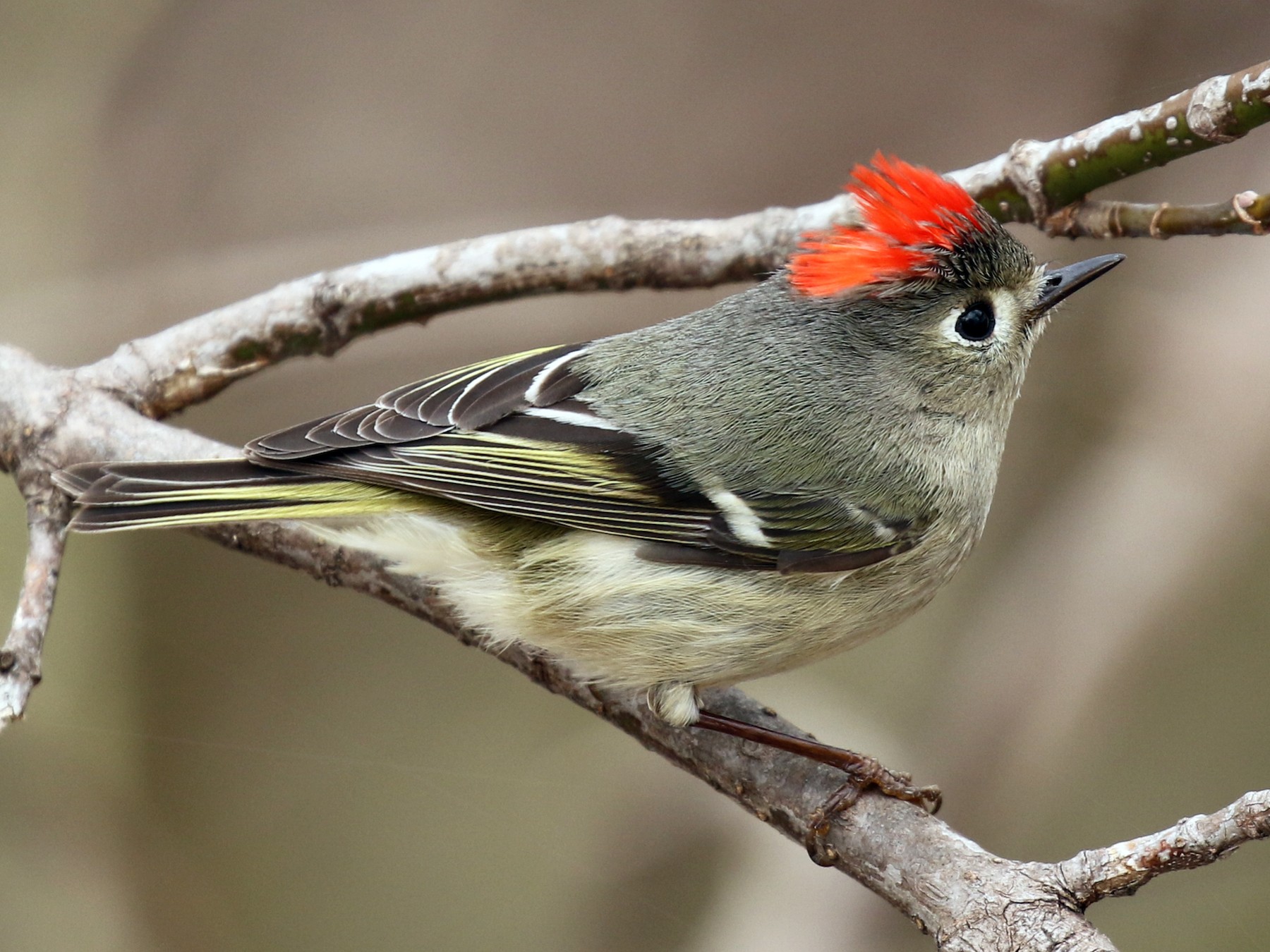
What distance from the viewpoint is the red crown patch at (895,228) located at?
6.95 feet

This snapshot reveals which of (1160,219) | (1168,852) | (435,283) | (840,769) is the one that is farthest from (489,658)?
(1168,852)

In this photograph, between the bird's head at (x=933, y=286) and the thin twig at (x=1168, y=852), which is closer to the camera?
the thin twig at (x=1168, y=852)

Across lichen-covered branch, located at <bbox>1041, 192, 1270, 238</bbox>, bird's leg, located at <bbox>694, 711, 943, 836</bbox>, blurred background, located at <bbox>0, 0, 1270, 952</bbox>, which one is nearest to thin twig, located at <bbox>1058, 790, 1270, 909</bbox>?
bird's leg, located at <bbox>694, 711, 943, 836</bbox>

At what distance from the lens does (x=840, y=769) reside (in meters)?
2.08

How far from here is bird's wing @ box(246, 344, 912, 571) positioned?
206cm

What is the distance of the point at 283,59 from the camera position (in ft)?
14.2

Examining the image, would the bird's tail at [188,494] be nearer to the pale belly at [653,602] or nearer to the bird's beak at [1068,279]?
the pale belly at [653,602]

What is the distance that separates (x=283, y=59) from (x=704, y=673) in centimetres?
324

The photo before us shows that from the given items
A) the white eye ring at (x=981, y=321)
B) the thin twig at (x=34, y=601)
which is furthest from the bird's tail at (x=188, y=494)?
the white eye ring at (x=981, y=321)

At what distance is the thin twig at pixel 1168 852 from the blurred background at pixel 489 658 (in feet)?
3.94

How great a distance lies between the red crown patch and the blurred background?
103cm

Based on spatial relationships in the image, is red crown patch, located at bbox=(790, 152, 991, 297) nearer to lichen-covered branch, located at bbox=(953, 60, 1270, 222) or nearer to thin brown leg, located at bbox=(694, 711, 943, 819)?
lichen-covered branch, located at bbox=(953, 60, 1270, 222)

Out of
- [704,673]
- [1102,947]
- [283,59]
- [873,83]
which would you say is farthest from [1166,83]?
[283,59]

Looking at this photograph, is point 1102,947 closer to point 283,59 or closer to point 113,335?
point 113,335
